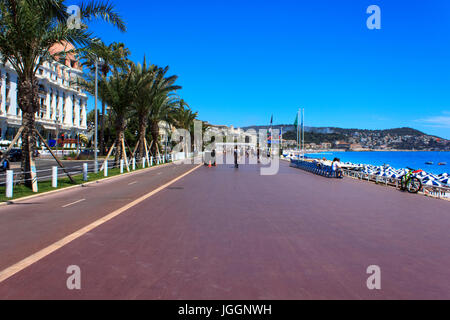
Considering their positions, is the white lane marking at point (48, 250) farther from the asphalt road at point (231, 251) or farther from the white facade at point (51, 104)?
the white facade at point (51, 104)

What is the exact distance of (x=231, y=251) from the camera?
6.32 m

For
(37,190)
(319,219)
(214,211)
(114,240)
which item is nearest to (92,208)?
(214,211)

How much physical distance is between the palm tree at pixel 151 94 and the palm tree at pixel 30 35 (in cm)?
1455

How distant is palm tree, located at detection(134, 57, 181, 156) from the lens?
32969 mm

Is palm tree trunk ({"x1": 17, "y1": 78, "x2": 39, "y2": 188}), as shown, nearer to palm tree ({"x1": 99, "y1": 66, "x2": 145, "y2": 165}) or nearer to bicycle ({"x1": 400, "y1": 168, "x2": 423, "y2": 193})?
palm tree ({"x1": 99, "y1": 66, "x2": 145, "y2": 165})

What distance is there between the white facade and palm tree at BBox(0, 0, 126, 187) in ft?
104

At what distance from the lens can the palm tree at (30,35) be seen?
48.4ft

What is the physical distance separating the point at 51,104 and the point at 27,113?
173ft

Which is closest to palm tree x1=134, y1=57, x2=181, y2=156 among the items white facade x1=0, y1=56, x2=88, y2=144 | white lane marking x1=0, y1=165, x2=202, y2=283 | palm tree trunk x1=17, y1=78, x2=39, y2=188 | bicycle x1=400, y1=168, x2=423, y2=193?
white facade x1=0, y1=56, x2=88, y2=144

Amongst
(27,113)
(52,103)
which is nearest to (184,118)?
(52,103)

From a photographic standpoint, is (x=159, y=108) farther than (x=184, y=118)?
No

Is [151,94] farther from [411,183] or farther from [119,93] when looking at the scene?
[411,183]

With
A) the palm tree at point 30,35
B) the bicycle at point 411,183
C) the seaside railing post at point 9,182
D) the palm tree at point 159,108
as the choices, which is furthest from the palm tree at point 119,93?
the bicycle at point 411,183
